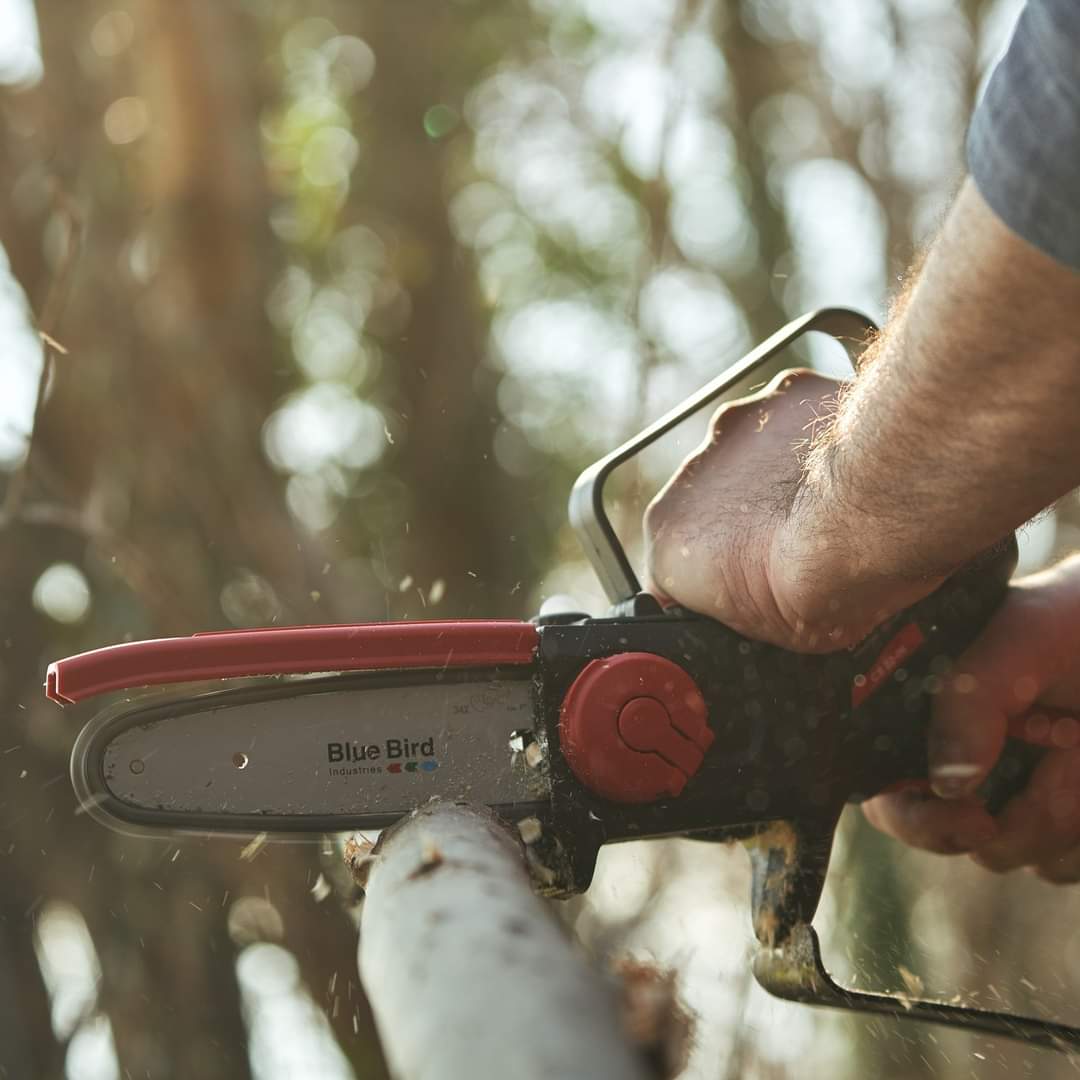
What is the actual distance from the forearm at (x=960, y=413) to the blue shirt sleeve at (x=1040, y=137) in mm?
16

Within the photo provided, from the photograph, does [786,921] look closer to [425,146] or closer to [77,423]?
[77,423]

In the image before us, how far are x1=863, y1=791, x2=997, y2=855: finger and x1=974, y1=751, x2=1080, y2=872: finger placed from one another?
0.03 m

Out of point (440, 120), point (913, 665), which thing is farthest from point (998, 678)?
point (440, 120)

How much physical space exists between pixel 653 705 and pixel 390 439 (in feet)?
17.8

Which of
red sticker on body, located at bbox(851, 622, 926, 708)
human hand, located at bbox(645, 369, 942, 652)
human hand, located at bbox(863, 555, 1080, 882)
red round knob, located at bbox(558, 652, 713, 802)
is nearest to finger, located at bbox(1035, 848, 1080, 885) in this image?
human hand, located at bbox(863, 555, 1080, 882)

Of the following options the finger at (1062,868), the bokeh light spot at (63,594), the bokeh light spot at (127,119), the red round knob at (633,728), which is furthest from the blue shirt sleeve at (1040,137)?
the bokeh light spot at (127,119)

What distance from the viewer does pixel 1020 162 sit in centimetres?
81

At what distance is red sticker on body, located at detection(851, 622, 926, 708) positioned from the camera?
1.35 m

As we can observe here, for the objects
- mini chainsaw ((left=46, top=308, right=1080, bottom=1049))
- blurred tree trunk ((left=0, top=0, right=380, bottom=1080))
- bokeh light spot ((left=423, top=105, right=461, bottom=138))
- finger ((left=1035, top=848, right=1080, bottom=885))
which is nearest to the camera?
mini chainsaw ((left=46, top=308, right=1080, bottom=1049))

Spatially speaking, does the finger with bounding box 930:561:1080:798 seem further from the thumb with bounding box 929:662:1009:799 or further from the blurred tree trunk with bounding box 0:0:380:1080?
the blurred tree trunk with bounding box 0:0:380:1080

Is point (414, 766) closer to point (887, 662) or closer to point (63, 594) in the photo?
point (887, 662)

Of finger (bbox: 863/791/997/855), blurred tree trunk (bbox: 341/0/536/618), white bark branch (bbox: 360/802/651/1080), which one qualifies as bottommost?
blurred tree trunk (bbox: 341/0/536/618)

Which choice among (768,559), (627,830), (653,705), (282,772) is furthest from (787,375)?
(282,772)

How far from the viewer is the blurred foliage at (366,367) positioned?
10.9 feet
